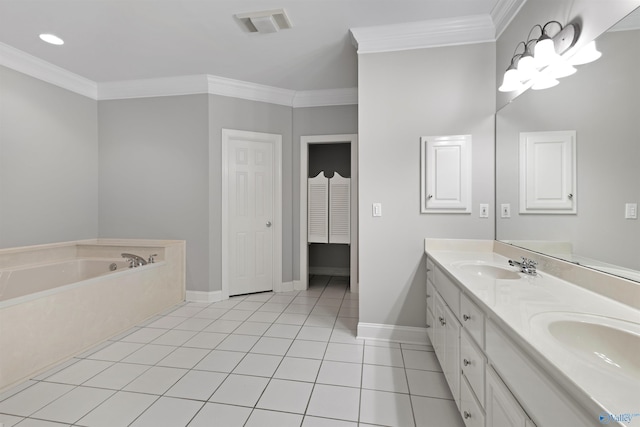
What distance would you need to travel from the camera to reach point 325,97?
392 centimetres

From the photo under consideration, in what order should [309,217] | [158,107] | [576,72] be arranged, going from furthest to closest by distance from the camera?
[309,217] < [158,107] < [576,72]

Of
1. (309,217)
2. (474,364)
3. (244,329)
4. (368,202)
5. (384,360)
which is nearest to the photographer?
(474,364)

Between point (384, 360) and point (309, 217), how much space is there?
225 cm

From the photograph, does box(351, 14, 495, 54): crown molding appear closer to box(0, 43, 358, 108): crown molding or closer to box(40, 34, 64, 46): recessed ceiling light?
box(0, 43, 358, 108): crown molding

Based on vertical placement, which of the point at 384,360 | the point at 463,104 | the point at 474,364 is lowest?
the point at 384,360

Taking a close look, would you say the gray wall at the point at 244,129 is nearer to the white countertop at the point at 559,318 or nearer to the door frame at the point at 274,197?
the door frame at the point at 274,197

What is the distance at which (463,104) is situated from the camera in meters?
2.41

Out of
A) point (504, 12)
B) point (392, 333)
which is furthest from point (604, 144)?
point (392, 333)

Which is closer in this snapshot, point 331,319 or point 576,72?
point 576,72

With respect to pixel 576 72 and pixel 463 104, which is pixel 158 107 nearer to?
pixel 463 104

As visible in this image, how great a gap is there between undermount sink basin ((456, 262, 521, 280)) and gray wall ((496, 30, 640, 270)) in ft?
0.96

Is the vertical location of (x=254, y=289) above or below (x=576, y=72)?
below

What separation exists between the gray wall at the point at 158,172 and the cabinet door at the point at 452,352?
9.13ft

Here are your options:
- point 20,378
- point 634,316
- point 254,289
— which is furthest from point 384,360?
point 20,378
